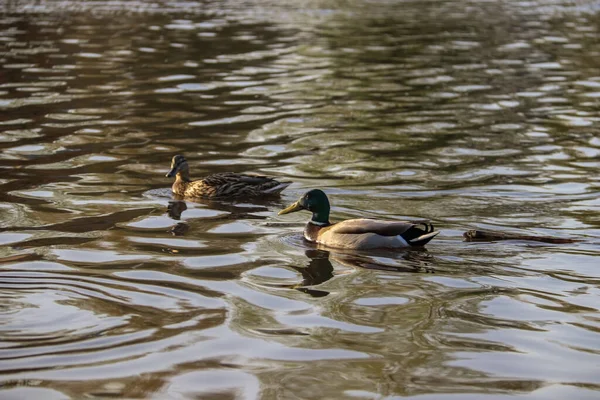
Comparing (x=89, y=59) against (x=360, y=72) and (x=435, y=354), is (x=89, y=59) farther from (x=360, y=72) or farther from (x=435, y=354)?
(x=435, y=354)

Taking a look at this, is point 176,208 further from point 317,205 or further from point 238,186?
point 317,205

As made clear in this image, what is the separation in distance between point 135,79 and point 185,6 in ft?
50.1

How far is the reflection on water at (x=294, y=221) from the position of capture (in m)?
7.06

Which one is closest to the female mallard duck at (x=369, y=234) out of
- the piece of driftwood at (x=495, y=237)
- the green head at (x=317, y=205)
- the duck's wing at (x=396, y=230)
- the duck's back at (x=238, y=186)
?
the duck's wing at (x=396, y=230)

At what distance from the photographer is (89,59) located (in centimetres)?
2381

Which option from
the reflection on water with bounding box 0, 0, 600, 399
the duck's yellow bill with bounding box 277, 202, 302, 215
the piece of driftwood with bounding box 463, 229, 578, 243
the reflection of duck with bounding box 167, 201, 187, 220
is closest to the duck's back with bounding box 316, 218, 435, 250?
the reflection on water with bounding box 0, 0, 600, 399

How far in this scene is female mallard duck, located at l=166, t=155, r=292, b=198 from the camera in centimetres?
1233

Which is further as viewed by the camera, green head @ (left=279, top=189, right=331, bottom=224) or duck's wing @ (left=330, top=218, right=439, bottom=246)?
green head @ (left=279, top=189, right=331, bottom=224)

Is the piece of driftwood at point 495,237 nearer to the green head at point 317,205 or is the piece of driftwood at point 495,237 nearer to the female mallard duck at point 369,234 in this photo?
the female mallard duck at point 369,234

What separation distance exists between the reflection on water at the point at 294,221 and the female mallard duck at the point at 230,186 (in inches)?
7.0

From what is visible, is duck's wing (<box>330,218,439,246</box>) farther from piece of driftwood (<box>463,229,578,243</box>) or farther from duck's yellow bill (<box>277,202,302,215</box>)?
duck's yellow bill (<box>277,202,302,215</box>)

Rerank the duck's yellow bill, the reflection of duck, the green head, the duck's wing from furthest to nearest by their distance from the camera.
Result: 1. the reflection of duck
2. the duck's yellow bill
3. the green head
4. the duck's wing

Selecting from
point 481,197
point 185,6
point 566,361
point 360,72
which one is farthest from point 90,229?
point 185,6

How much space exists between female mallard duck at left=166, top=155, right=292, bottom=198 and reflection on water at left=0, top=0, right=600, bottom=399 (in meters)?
0.18
